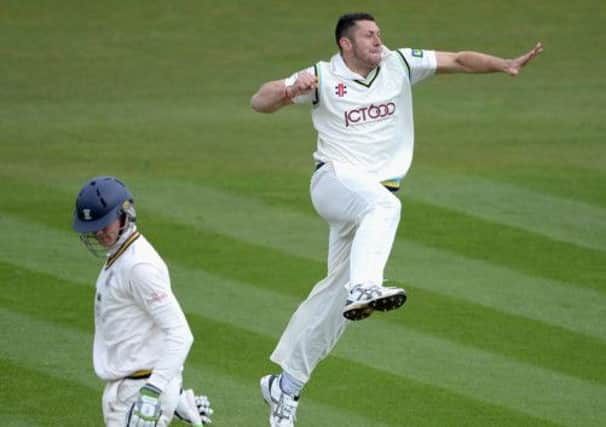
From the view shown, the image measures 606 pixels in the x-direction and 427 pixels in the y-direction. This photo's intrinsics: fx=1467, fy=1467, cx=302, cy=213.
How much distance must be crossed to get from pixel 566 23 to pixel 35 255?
1046cm

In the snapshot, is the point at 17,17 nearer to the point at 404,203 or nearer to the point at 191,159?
the point at 191,159

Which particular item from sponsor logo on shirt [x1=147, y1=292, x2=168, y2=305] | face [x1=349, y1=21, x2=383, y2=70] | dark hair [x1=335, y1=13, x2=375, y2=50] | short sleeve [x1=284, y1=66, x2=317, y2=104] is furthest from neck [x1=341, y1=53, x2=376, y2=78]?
sponsor logo on shirt [x1=147, y1=292, x2=168, y2=305]

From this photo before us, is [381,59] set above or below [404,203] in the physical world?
above

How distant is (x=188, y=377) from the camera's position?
398 inches

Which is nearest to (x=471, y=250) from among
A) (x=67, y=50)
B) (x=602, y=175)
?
(x=602, y=175)

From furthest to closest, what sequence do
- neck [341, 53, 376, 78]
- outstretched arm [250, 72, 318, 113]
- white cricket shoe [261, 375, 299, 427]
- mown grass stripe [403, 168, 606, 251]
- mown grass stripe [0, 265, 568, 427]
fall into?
mown grass stripe [403, 168, 606, 251]
mown grass stripe [0, 265, 568, 427]
neck [341, 53, 376, 78]
white cricket shoe [261, 375, 299, 427]
outstretched arm [250, 72, 318, 113]

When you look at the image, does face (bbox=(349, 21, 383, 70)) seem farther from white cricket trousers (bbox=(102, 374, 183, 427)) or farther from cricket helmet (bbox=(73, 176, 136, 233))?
white cricket trousers (bbox=(102, 374, 183, 427))

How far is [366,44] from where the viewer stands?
9.37 meters

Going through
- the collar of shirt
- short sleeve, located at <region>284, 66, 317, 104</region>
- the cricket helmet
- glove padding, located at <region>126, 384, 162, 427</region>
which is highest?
short sleeve, located at <region>284, 66, 317, 104</region>

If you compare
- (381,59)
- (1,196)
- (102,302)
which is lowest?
(1,196)

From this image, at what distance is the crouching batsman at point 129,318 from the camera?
24.2 feet

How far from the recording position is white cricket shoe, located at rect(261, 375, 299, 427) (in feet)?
30.2

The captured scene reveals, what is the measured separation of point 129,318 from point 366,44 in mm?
2754

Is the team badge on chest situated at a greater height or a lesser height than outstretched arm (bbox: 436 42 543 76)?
lesser
